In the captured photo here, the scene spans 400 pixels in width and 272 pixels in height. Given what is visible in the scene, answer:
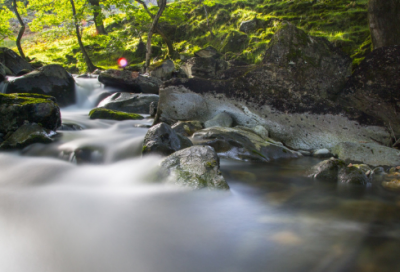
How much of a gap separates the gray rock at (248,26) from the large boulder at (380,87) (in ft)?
44.7

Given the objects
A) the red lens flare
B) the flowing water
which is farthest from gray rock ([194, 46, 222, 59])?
the flowing water

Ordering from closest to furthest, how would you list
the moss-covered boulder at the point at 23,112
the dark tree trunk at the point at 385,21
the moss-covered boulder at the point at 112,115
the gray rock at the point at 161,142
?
the gray rock at the point at 161,142
the moss-covered boulder at the point at 23,112
the moss-covered boulder at the point at 112,115
the dark tree trunk at the point at 385,21

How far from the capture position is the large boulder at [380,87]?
646cm

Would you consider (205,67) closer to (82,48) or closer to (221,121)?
(221,121)

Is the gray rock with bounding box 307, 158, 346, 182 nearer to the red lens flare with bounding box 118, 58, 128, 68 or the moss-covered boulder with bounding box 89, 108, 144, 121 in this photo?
the moss-covered boulder with bounding box 89, 108, 144, 121

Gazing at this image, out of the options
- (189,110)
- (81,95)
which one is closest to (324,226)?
(189,110)

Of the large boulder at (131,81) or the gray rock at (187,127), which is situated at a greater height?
the large boulder at (131,81)

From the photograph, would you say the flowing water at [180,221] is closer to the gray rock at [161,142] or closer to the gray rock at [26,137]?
the gray rock at [161,142]

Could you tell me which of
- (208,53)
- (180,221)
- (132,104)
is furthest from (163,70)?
(180,221)

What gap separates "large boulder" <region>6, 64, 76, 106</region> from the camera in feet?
33.3

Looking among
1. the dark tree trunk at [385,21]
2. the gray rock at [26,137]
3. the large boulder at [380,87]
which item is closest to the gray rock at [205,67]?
the dark tree trunk at [385,21]

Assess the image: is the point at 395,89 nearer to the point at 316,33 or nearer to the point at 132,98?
the point at 132,98

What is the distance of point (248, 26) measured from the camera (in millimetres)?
19391

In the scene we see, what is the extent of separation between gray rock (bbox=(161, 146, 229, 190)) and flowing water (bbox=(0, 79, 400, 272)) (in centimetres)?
13
